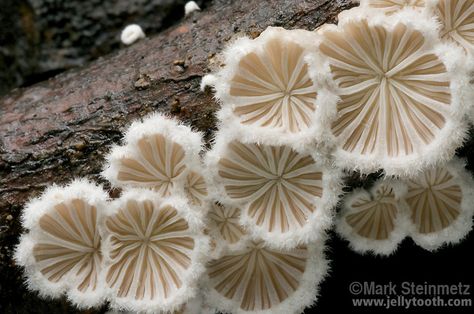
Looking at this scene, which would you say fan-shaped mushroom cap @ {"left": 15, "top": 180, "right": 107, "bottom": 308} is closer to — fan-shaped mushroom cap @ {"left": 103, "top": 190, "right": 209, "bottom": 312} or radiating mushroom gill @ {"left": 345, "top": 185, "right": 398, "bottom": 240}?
fan-shaped mushroom cap @ {"left": 103, "top": 190, "right": 209, "bottom": 312}

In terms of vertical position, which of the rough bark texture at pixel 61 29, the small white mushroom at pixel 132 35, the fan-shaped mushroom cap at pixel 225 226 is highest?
the rough bark texture at pixel 61 29

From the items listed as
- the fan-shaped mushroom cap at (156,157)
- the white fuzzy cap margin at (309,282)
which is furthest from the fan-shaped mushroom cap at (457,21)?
the fan-shaped mushroom cap at (156,157)

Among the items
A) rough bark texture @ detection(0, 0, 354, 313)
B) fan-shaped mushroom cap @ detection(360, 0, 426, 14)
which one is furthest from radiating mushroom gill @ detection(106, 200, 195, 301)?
fan-shaped mushroom cap @ detection(360, 0, 426, 14)

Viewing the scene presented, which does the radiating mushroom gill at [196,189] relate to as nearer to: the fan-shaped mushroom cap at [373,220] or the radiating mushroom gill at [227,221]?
the radiating mushroom gill at [227,221]

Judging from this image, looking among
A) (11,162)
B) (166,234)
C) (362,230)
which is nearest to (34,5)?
(11,162)

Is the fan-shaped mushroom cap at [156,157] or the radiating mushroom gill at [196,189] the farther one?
the radiating mushroom gill at [196,189]

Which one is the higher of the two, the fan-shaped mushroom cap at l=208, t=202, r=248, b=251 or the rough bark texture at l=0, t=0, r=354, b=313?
the rough bark texture at l=0, t=0, r=354, b=313

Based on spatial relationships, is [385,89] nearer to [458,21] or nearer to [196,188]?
[458,21]
